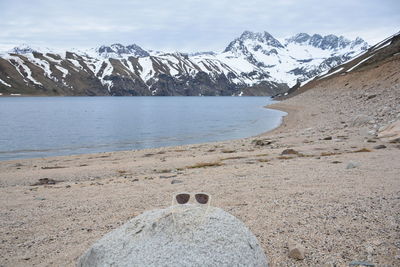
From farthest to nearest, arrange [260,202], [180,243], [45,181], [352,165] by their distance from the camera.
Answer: [45,181] < [352,165] < [260,202] < [180,243]

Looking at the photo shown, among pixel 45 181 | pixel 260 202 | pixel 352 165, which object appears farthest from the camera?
pixel 45 181

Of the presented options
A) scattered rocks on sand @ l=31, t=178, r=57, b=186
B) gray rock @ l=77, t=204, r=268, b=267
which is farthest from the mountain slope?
gray rock @ l=77, t=204, r=268, b=267

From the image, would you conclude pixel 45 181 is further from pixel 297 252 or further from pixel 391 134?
pixel 391 134

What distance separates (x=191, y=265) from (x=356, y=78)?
6498 centimetres

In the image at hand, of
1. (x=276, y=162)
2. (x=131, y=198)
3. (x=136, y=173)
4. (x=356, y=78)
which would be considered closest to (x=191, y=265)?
(x=131, y=198)

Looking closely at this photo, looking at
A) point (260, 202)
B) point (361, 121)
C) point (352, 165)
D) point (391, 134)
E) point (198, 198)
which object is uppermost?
point (198, 198)

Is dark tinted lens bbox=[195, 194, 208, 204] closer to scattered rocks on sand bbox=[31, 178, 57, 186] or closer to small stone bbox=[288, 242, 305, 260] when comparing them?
small stone bbox=[288, 242, 305, 260]

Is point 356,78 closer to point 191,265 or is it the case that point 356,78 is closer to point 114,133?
point 114,133

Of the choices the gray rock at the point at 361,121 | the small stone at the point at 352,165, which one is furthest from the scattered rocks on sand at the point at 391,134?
the gray rock at the point at 361,121

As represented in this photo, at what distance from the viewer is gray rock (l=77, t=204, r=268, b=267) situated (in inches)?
157

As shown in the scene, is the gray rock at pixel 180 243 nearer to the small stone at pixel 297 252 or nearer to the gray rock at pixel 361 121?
the small stone at pixel 297 252

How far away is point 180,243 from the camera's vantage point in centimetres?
416

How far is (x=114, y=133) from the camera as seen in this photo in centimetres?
4097

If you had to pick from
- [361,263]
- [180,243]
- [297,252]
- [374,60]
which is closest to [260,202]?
[297,252]
